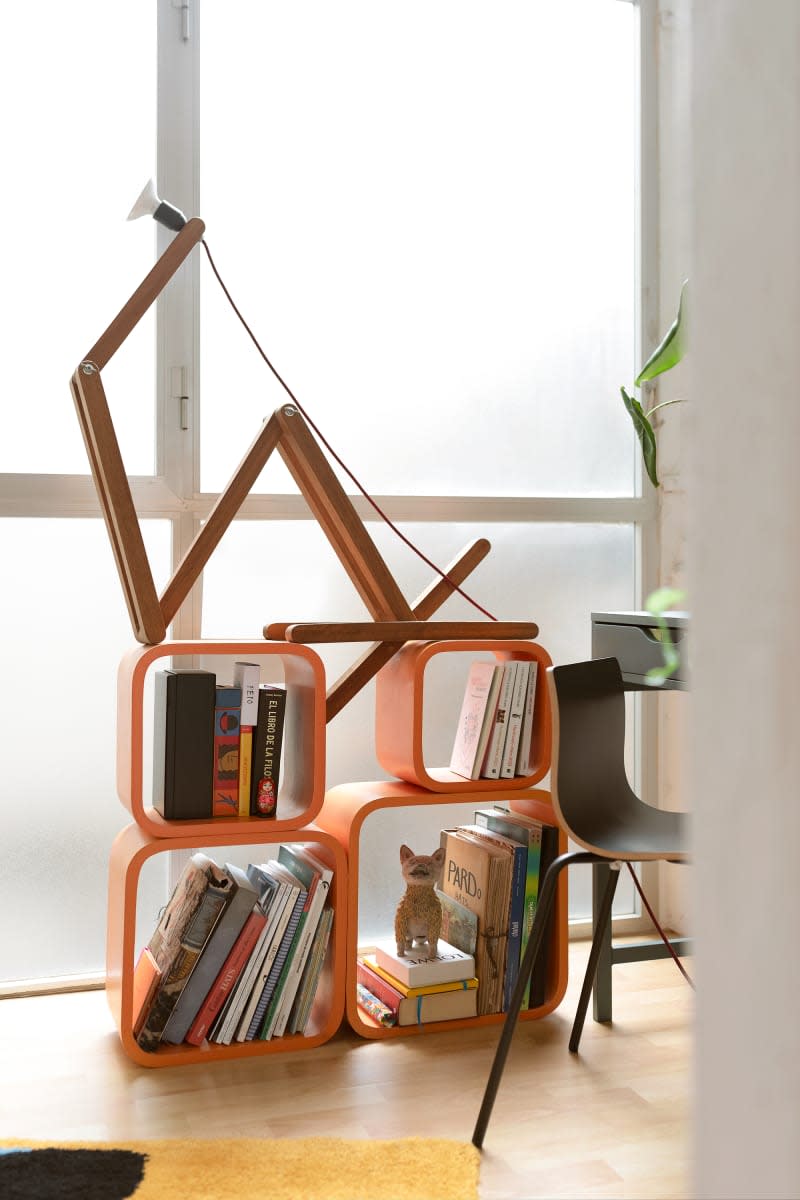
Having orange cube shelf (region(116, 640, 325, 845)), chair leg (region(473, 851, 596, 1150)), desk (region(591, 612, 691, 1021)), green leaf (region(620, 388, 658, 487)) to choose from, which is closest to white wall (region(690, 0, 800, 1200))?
chair leg (region(473, 851, 596, 1150))

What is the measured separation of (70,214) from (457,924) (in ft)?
5.81

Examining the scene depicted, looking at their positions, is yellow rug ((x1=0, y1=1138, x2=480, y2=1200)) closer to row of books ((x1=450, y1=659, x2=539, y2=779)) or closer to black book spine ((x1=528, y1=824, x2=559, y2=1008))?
black book spine ((x1=528, y1=824, x2=559, y2=1008))

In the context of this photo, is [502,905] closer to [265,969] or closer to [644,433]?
[265,969]

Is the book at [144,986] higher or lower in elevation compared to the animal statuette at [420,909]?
lower

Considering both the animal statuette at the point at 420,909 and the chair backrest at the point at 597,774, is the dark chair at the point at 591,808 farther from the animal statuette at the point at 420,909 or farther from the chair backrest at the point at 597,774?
the animal statuette at the point at 420,909

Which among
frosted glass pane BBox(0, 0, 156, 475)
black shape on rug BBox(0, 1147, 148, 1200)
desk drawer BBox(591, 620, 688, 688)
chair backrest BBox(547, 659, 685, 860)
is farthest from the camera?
frosted glass pane BBox(0, 0, 156, 475)

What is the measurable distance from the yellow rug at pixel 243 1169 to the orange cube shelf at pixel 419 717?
763 mm

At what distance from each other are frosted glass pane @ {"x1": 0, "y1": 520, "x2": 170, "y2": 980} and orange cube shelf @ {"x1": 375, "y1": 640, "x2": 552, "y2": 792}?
61 centimetres

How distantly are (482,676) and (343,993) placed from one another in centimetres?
71

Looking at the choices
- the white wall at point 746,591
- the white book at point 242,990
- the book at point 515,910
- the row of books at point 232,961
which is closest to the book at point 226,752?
the row of books at point 232,961

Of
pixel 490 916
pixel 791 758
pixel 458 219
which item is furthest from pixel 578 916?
pixel 791 758

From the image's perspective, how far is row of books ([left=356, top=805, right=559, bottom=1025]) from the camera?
7.79ft

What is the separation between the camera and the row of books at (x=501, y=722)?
2480mm

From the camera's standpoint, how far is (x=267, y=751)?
2.30 metres
